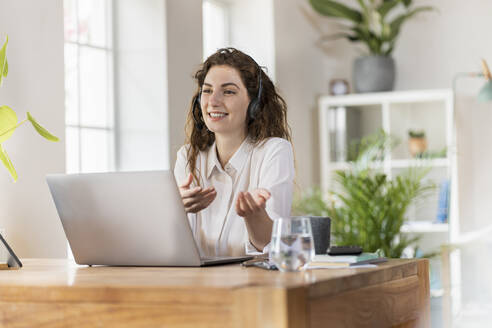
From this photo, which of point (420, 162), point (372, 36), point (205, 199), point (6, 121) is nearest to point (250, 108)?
point (205, 199)

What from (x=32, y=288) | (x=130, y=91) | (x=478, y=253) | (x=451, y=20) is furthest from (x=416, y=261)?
(x=451, y=20)

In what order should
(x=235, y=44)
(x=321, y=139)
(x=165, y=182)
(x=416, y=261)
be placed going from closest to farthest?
(x=165, y=182), (x=416, y=261), (x=235, y=44), (x=321, y=139)

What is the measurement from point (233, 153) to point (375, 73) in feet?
9.88

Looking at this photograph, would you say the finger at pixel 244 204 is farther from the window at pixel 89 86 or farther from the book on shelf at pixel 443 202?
the book on shelf at pixel 443 202

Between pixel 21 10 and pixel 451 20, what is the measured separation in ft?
11.6

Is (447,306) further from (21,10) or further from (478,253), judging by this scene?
(21,10)

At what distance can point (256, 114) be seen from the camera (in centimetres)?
247

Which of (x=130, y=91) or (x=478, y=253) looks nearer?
(x=130, y=91)

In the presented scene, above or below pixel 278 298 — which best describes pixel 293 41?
above

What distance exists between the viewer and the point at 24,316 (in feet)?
4.65

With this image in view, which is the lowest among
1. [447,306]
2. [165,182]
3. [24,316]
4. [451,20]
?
[447,306]

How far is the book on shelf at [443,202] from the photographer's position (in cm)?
495

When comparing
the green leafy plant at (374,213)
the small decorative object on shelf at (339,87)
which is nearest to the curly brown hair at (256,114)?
the green leafy plant at (374,213)

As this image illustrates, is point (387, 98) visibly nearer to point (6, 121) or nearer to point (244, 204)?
point (6, 121)
